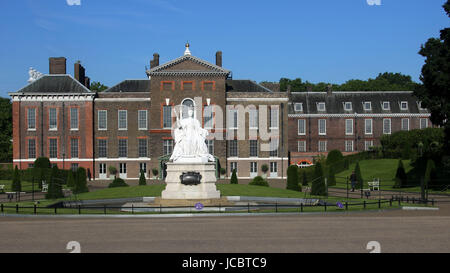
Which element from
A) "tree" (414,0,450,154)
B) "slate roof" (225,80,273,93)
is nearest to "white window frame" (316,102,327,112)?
"slate roof" (225,80,273,93)

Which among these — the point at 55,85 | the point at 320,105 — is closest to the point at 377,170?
the point at 320,105

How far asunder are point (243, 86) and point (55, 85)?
2316cm

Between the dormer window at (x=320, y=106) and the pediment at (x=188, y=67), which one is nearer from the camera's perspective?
the pediment at (x=188, y=67)

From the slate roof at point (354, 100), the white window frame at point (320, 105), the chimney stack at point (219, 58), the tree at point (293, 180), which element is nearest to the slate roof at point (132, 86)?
the chimney stack at point (219, 58)

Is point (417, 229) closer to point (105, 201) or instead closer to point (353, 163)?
point (105, 201)

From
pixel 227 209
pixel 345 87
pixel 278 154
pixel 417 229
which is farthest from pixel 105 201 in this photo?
pixel 345 87

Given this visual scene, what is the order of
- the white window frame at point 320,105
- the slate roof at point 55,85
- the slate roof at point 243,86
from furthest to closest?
1. the white window frame at point 320,105
2. the slate roof at point 243,86
3. the slate roof at point 55,85

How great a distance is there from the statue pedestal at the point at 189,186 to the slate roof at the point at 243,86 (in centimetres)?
3886

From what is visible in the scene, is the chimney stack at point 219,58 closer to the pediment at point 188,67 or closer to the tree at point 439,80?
the pediment at point 188,67

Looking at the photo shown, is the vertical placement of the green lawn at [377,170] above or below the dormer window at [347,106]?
below

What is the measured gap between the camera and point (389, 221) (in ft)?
72.5

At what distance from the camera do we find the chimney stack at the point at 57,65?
6925 cm

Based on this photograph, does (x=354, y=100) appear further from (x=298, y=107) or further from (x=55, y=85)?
(x=55, y=85)

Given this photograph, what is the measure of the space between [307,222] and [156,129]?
4586 centimetres
